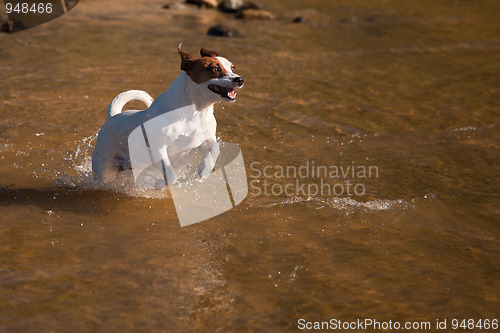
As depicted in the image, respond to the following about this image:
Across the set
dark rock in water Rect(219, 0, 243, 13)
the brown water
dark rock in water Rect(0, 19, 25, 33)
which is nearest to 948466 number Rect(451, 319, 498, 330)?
the brown water

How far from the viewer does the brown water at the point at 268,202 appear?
421 cm

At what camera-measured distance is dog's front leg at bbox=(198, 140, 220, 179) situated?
5.34 metres

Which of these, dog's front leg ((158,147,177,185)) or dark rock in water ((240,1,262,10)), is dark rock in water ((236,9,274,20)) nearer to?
dark rock in water ((240,1,262,10))

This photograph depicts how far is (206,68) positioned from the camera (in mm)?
5062

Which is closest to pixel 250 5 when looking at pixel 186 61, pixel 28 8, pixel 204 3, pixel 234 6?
pixel 234 6

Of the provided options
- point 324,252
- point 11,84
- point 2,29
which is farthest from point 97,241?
point 2,29

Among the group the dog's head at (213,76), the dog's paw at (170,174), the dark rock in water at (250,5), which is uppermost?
the dog's head at (213,76)

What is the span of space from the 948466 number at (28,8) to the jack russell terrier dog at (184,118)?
353 inches

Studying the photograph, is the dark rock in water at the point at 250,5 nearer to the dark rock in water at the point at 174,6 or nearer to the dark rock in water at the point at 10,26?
the dark rock in water at the point at 174,6

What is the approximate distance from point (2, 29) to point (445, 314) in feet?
34.5

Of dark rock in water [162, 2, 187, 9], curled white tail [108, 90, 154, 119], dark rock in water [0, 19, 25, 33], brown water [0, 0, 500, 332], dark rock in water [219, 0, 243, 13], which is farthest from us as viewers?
dark rock in water [219, 0, 243, 13]

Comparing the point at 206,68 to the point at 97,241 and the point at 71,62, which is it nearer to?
the point at 97,241

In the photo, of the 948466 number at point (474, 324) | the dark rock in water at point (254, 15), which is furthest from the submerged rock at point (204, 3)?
the 948466 number at point (474, 324)

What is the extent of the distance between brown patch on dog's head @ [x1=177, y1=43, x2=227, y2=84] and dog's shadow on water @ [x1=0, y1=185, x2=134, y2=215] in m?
1.48
